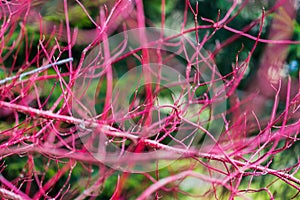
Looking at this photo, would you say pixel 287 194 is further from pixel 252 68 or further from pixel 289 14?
pixel 289 14

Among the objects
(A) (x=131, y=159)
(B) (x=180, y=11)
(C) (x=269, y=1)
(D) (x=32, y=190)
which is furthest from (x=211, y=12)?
(A) (x=131, y=159)

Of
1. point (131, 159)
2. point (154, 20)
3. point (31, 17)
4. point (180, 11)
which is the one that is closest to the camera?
point (131, 159)

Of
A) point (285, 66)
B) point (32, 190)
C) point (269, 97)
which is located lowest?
point (32, 190)

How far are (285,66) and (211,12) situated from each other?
1.85ft

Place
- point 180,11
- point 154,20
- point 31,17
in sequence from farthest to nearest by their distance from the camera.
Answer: point 180,11
point 154,20
point 31,17

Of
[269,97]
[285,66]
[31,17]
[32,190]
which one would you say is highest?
[31,17]

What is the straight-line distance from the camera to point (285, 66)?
284 centimetres

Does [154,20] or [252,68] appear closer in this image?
[154,20]

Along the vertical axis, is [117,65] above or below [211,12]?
below

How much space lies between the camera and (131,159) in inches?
44.3

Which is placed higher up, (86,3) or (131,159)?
(86,3)

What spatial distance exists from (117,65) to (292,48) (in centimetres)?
111

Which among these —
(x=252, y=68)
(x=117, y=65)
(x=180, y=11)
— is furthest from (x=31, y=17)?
(x=252, y=68)

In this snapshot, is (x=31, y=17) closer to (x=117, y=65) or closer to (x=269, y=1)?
(x=117, y=65)
